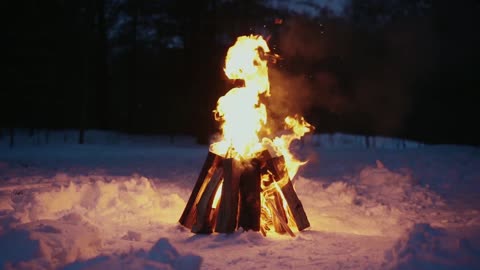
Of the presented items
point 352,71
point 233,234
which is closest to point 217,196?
point 233,234

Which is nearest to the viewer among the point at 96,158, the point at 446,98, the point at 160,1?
the point at 96,158

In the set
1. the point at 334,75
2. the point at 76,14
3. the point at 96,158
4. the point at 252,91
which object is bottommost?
the point at 96,158

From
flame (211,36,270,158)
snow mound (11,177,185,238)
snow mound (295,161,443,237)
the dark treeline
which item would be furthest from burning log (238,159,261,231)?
the dark treeline

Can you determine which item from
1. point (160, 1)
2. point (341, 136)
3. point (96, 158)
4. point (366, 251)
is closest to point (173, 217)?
point (366, 251)

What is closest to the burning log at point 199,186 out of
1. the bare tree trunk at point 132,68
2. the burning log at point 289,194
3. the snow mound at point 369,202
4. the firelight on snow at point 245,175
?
the firelight on snow at point 245,175

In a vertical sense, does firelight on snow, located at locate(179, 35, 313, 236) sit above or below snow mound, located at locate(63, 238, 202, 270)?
above

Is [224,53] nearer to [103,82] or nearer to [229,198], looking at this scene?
[103,82]

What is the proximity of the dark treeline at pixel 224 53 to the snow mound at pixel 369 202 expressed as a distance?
636 centimetres

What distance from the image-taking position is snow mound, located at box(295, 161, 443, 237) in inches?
257

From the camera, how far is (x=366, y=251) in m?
4.85

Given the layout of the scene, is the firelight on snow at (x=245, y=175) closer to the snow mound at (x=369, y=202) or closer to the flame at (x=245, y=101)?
the flame at (x=245, y=101)

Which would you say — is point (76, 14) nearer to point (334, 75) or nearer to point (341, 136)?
point (334, 75)

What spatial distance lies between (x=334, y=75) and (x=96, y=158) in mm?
10181

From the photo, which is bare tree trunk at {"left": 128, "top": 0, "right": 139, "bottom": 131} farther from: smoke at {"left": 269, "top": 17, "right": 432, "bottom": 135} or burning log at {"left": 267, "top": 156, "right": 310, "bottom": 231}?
burning log at {"left": 267, "top": 156, "right": 310, "bottom": 231}
